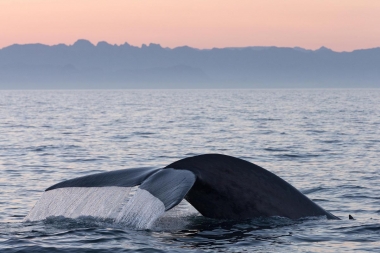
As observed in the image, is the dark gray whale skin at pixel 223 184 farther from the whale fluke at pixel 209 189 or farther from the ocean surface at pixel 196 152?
the ocean surface at pixel 196 152

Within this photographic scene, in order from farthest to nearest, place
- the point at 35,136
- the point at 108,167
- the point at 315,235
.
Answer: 1. the point at 35,136
2. the point at 108,167
3. the point at 315,235

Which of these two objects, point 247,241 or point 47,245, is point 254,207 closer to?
point 247,241

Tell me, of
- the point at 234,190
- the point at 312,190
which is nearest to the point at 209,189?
the point at 234,190

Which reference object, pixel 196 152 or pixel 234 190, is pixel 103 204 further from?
pixel 196 152

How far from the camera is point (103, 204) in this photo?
8070mm

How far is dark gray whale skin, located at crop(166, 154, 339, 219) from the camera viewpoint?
7684mm

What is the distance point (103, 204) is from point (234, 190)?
152cm

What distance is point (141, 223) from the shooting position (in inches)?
296

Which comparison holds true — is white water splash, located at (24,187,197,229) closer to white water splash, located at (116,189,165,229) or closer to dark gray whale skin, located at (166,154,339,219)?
white water splash, located at (116,189,165,229)

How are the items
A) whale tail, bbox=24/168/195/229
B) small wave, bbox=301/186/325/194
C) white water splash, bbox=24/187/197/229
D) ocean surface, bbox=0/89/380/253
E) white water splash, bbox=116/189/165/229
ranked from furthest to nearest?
small wave, bbox=301/186/325/194 → ocean surface, bbox=0/89/380/253 → white water splash, bbox=24/187/197/229 → whale tail, bbox=24/168/195/229 → white water splash, bbox=116/189/165/229

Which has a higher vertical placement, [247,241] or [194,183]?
[194,183]

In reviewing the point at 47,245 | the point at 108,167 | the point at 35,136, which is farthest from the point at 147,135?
the point at 47,245

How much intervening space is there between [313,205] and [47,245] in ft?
10.7

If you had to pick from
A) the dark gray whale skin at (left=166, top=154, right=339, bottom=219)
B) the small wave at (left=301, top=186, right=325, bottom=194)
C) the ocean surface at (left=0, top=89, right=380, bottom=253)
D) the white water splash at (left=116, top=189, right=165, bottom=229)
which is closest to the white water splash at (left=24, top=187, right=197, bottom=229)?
the white water splash at (left=116, top=189, right=165, bottom=229)
